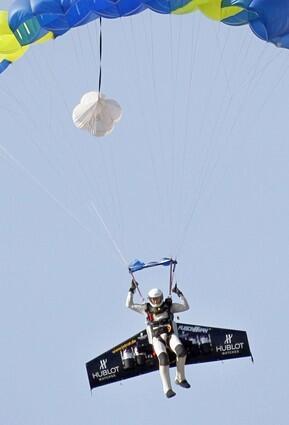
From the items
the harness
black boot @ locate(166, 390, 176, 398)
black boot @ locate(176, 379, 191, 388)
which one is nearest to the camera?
black boot @ locate(166, 390, 176, 398)

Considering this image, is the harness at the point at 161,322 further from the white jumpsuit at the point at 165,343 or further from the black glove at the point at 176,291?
the black glove at the point at 176,291

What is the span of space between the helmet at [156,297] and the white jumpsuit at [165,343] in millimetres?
134

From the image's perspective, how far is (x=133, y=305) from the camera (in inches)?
1252

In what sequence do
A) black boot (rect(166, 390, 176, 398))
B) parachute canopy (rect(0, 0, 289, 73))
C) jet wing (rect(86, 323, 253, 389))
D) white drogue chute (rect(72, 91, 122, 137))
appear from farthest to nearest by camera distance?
1. white drogue chute (rect(72, 91, 122, 137))
2. jet wing (rect(86, 323, 253, 389))
3. black boot (rect(166, 390, 176, 398))
4. parachute canopy (rect(0, 0, 289, 73))

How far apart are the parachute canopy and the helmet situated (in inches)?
145

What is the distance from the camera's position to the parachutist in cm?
3138

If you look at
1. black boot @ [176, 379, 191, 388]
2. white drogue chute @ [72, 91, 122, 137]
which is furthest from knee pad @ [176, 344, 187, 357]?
white drogue chute @ [72, 91, 122, 137]

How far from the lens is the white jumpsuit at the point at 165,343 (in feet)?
103

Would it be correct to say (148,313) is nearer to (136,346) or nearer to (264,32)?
Answer: (136,346)

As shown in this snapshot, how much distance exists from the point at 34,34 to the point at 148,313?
159 inches

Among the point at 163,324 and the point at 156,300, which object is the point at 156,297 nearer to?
the point at 156,300

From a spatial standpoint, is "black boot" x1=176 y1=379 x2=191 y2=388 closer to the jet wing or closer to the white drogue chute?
the jet wing

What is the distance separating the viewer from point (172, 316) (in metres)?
31.8

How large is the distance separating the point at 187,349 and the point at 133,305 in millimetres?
946
